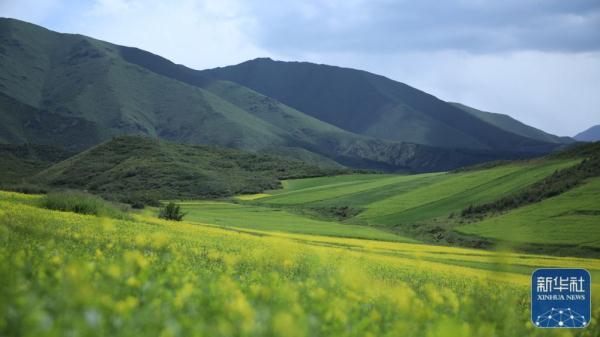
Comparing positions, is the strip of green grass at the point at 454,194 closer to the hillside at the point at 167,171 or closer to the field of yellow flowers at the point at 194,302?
the hillside at the point at 167,171

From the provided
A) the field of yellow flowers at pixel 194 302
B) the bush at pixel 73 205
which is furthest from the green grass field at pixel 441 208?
the bush at pixel 73 205

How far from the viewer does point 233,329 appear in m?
6.46

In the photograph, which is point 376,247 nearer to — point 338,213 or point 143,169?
point 338,213

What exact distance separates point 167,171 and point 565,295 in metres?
123

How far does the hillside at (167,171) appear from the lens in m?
117

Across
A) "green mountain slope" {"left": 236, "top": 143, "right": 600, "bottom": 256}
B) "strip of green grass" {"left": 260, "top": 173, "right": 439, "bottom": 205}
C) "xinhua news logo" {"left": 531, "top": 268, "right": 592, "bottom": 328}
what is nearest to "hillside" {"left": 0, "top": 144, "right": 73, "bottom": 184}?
"strip of green grass" {"left": 260, "top": 173, "right": 439, "bottom": 205}

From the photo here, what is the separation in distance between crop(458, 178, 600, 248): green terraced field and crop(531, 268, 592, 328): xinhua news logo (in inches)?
1465

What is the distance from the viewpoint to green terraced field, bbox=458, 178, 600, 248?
160ft

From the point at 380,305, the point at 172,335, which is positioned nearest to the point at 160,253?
the point at 380,305

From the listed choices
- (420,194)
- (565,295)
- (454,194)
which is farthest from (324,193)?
(565,295)

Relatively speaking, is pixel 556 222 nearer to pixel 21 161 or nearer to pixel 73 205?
pixel 73 205

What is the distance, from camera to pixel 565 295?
11195 mm

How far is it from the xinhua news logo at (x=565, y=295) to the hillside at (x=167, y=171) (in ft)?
298

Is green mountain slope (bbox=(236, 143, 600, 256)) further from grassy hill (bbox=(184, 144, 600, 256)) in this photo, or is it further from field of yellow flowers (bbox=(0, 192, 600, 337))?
field of yellow flowers (bbox=(0, 192, 600, 337))
